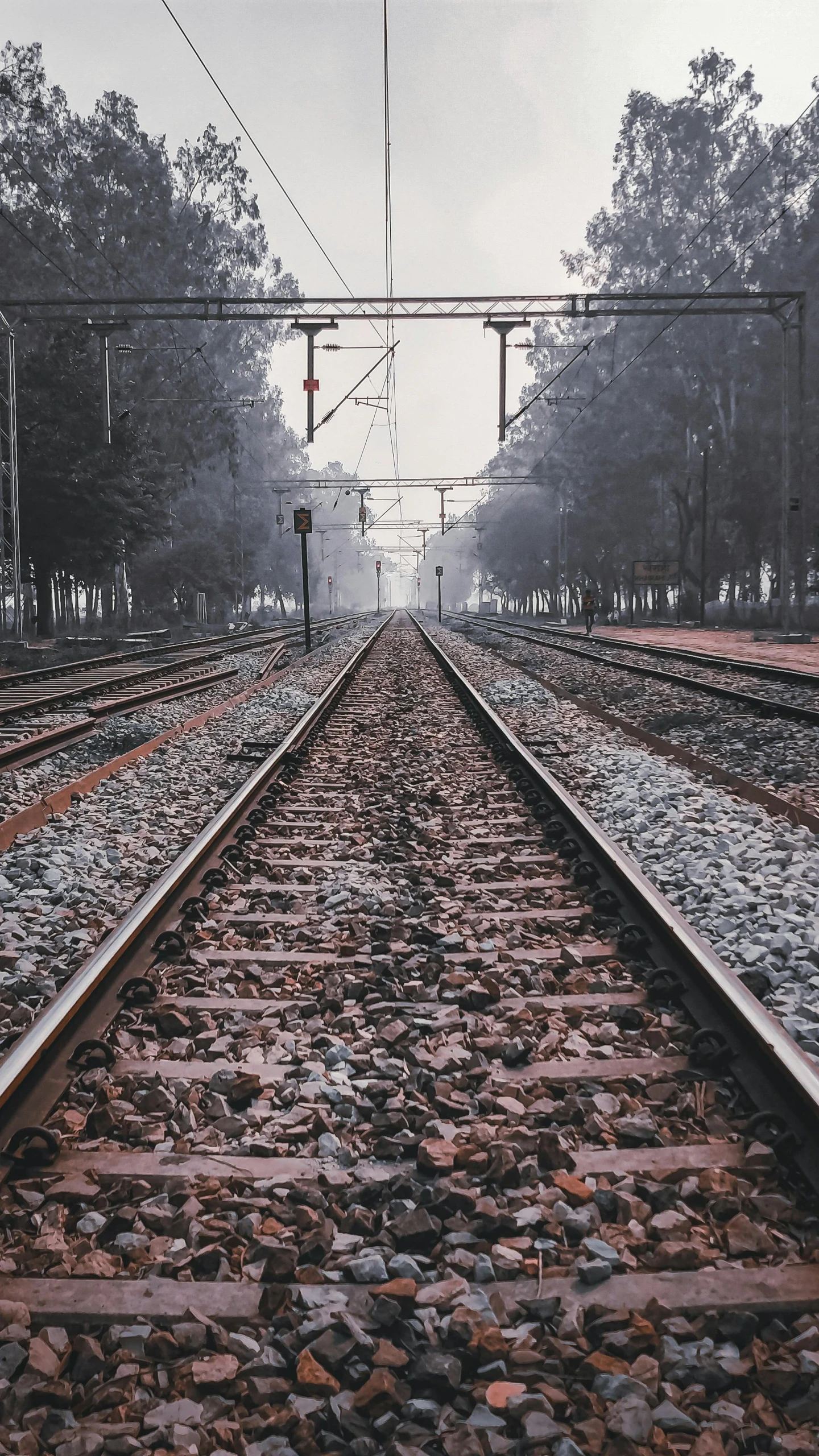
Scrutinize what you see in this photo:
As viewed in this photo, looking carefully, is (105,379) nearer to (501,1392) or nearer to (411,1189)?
(411,1189)

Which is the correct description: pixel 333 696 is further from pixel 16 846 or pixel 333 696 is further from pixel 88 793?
pixel 16 846

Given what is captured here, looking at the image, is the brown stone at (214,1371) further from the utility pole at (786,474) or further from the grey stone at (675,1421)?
the utility pole at (786,474)

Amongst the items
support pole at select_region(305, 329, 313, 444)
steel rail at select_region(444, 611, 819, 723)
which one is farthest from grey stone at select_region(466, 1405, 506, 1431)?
support pole at select_region(305, 329, 313, 444)

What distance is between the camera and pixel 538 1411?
1703 millimetres

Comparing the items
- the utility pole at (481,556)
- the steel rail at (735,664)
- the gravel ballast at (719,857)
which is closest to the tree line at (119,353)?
the steel rail at (735,664)

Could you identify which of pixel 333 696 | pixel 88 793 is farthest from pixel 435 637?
pixel 88 793

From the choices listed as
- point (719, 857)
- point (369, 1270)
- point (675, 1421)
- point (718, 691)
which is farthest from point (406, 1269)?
point (718, 691)

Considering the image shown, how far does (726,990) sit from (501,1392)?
1.64 m

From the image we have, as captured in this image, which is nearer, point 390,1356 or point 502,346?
point 390,1356

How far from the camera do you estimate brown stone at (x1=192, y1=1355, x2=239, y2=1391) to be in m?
1.79

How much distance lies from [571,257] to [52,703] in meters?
48.1

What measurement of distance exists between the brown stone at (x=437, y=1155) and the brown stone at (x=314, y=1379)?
0.65m

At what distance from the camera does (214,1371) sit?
181 cm

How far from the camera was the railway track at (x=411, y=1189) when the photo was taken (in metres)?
1.76
